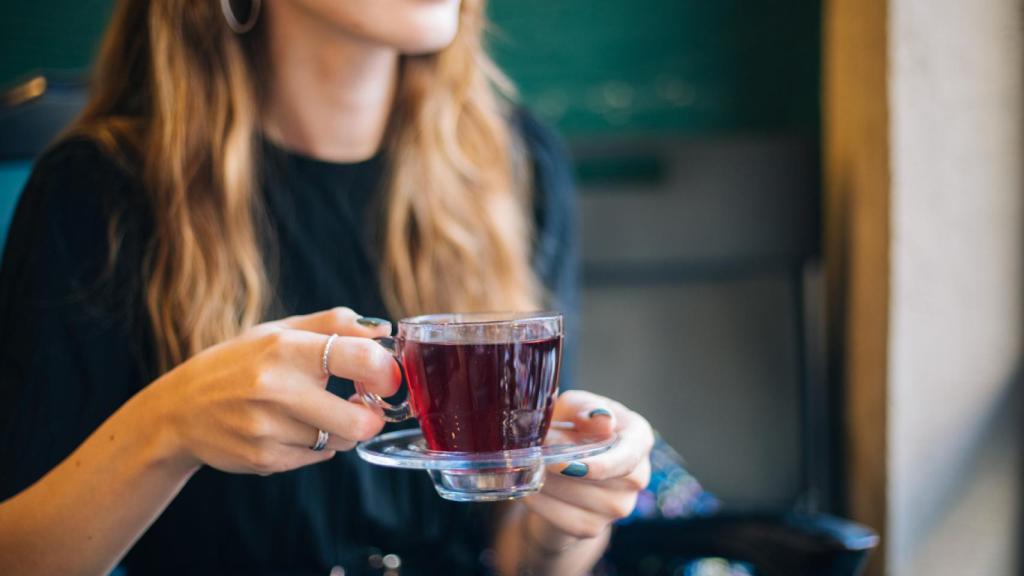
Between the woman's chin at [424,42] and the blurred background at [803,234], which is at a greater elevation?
the woman's chin at [424,42]

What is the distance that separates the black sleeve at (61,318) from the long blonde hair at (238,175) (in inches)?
1.2

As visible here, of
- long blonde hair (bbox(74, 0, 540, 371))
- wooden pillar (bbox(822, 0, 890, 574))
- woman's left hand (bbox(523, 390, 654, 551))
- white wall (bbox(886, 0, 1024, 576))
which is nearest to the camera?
woman's left hand (bbox(523, 390, 654, 551))

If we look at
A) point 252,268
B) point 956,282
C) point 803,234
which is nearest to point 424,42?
point 252,268

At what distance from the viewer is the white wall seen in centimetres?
126

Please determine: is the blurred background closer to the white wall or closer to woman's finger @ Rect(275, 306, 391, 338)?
the white wall

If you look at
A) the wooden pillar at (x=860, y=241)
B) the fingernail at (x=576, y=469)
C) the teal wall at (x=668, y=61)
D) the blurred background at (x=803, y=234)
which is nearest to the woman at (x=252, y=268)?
the fingernail at (x=576, y=469)

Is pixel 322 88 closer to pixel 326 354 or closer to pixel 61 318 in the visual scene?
pixel 61 318

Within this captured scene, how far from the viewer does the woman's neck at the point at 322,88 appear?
1.17 m

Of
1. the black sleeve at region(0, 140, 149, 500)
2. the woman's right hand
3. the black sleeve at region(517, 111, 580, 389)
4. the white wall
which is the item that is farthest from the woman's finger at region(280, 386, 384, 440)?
the white wall

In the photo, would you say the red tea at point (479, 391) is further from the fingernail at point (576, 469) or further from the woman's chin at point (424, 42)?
the woman's chin at point (424, 42)

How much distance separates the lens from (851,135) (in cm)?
155

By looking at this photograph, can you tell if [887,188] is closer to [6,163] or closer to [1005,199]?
[1005,199]

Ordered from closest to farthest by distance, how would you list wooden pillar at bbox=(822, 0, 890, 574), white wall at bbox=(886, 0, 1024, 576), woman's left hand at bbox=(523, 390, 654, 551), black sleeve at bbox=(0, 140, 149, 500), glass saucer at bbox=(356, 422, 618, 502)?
1. glass saucer at bbox=(356, 422, 618, 502)
2. woman's left hand at bbox=(523, 390, 654, 551)
3. black sleeve at bbox=(0, 140, 149, 500)
4. white wall at bbox=(886, 0, 1024, 576)
5. wooden pillar at bbox=(822, 0, 890, 574)

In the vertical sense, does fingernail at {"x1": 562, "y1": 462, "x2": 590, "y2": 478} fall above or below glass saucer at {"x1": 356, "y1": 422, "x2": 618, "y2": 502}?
below
